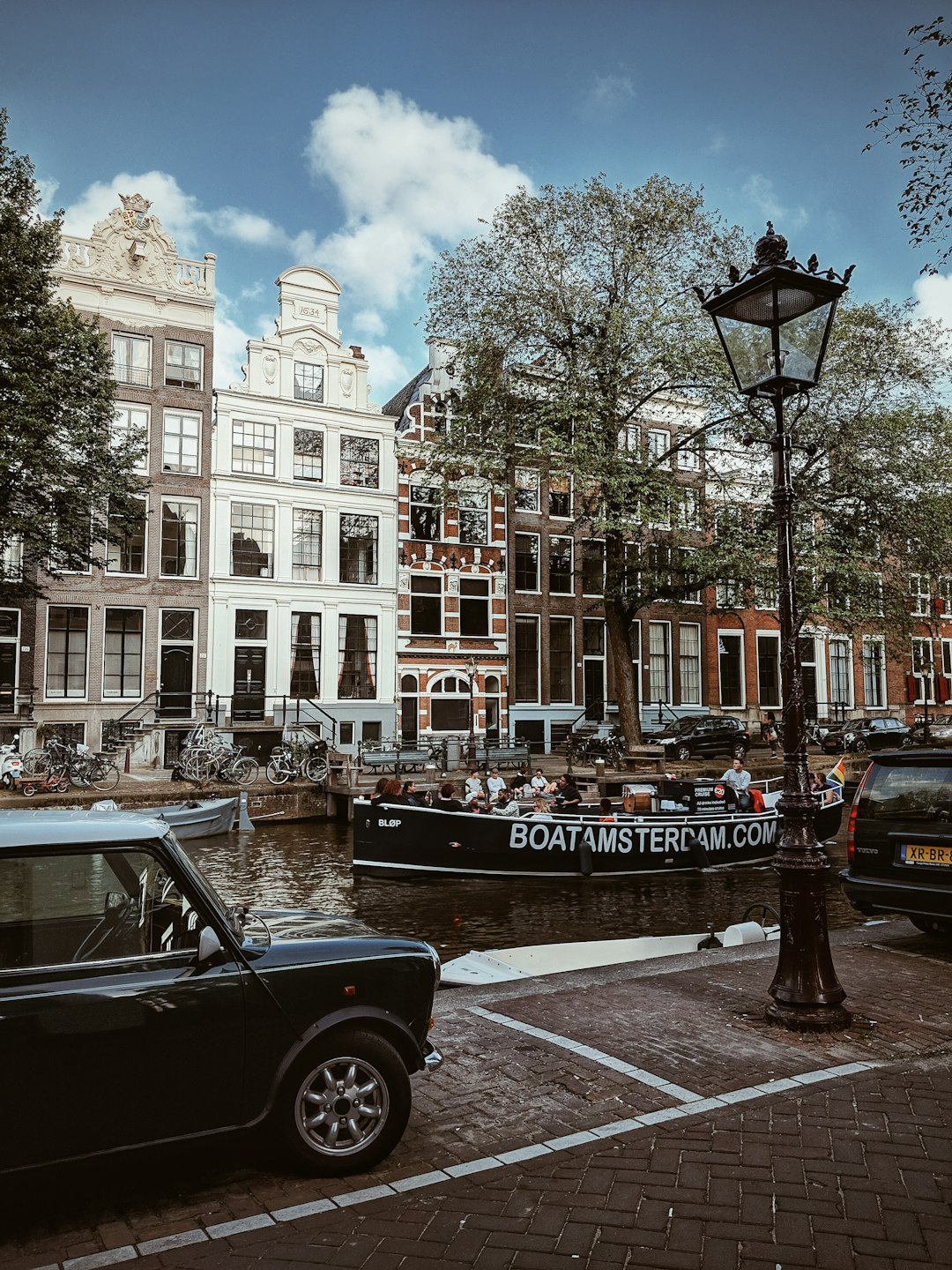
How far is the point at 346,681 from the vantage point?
115 feet

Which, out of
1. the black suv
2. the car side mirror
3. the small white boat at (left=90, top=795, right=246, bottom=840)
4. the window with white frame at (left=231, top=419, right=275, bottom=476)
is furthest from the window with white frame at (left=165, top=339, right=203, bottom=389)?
the car side mirror

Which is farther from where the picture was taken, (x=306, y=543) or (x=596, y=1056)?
(x=306, y=543)

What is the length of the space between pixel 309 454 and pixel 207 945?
32.6 m

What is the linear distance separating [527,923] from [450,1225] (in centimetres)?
1181

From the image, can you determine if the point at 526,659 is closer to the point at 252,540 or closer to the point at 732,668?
the point at 732,668

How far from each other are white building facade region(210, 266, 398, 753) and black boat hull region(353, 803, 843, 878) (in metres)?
15.4

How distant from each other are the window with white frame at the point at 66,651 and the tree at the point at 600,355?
12908mm

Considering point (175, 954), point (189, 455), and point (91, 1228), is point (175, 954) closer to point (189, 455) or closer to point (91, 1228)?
point (91, 1228)

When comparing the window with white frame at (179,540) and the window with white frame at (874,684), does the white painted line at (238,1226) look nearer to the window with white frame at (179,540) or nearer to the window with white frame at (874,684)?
the window with white frame at (179,540)

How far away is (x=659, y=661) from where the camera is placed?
140 ft

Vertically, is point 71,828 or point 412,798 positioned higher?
point 71,828

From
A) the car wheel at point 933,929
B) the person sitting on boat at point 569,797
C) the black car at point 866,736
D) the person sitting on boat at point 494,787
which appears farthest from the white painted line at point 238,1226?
the black car at point 866,736

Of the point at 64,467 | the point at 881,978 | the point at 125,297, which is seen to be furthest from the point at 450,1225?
the point at 125,297

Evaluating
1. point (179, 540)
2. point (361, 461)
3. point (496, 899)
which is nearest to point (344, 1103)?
point (496, 899)
